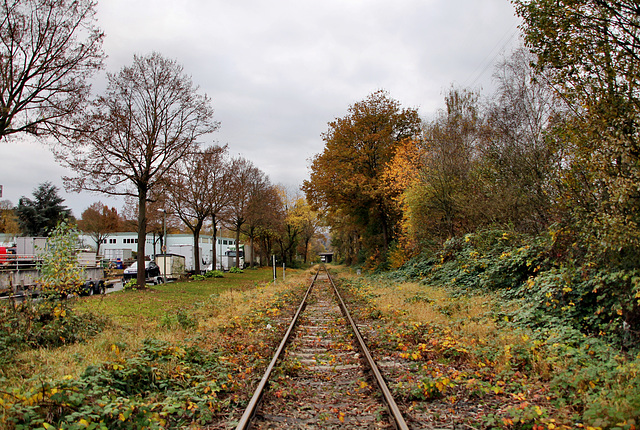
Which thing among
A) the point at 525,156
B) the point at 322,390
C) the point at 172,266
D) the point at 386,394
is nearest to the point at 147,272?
the point at 172,266

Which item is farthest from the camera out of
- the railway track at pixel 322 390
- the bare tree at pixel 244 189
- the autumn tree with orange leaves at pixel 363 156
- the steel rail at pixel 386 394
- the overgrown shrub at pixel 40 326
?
the bare tree at pixel 244 189

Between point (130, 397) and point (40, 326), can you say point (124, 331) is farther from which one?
point (130, 397)

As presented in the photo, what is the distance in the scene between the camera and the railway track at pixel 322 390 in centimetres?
442

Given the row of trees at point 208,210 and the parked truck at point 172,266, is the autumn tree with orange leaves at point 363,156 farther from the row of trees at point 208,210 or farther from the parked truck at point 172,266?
the parked truck at point 172,266

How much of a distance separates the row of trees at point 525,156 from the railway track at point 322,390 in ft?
12.8

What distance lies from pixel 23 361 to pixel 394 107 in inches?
1045

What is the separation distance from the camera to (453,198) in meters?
16.9

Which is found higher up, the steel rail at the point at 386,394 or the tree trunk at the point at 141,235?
the tree trunk at the point at 141,235

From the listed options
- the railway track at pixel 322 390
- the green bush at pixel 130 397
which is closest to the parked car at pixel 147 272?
the railway track at pixel 322 390

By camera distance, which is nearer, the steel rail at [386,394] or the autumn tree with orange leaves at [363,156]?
the steel rail at [386,394]

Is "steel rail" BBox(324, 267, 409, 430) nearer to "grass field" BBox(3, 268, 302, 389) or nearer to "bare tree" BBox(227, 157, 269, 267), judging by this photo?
"grass field" BBox(3, 268, 302, 389)

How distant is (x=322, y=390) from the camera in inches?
216

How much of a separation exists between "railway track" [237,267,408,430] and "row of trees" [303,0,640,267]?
3.91 m

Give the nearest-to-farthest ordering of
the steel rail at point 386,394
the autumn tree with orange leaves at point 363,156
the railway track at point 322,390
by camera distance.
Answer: the steel rail at point 386,394 < the railway track at point 322,390 < the autumn tree with orange leaves at point 363,156
